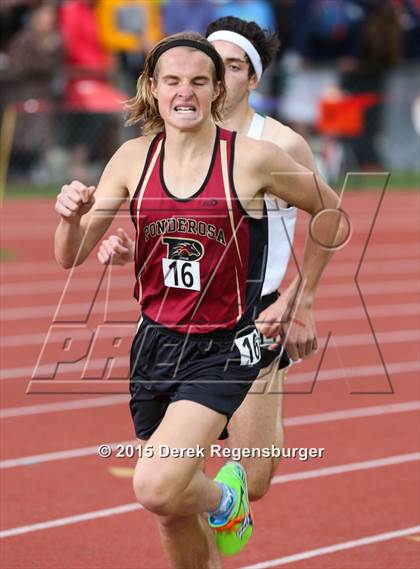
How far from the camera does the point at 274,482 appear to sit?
6.23 meters

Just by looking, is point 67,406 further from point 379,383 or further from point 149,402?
point 149,402

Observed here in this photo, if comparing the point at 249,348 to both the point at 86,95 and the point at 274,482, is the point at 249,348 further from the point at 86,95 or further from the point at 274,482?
the point at 86,95

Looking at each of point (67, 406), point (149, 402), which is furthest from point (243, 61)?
point (67, 406)

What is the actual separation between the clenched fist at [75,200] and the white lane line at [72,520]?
1789 mm

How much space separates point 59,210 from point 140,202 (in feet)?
0.87

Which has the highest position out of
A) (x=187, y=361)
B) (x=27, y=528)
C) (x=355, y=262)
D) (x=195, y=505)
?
(x=187, y=361)

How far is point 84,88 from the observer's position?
16234 mm

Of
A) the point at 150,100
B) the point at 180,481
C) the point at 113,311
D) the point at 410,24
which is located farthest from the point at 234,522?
the point at 410,24

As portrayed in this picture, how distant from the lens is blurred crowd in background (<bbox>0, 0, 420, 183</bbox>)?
15961 millimetres

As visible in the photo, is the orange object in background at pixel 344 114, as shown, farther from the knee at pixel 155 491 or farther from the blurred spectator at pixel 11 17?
the knee at pixel 155 491

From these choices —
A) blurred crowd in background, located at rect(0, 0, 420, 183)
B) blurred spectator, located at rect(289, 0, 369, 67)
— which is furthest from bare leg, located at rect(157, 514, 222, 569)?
blurred spectator, located at rect(289, 0, 369, 67)

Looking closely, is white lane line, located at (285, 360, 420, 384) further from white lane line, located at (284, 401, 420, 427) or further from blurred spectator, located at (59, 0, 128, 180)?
blurred spectator, located at (59, 0, 128, 180)

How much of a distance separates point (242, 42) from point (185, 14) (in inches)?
439

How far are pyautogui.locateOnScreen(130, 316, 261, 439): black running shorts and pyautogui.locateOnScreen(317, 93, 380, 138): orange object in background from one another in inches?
545
